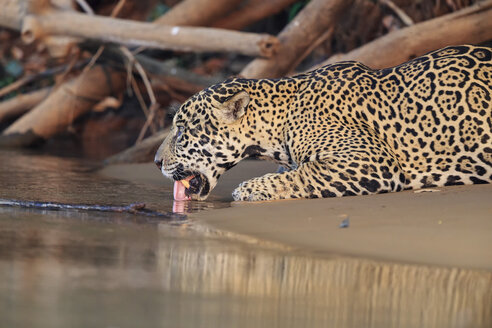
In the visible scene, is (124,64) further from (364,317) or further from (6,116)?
(364,317)

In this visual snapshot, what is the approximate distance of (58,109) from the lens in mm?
12781

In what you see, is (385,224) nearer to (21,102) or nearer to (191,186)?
(191,186)

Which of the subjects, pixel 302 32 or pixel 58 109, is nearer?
pixel 302 32

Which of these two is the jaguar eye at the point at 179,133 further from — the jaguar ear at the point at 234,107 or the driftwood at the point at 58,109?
the driftwood at the point at 58,109

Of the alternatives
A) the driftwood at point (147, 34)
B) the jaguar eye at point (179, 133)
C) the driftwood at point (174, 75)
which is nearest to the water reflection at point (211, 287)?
the jaguar eye at point (179, 133)

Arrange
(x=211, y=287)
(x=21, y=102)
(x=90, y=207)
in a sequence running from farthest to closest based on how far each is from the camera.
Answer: (x=21, y=102) → (x=90, y=207) → (x=211, y=287)

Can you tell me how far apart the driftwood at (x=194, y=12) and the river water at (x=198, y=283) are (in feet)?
23.6

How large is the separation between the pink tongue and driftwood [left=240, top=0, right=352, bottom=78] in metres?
3.88

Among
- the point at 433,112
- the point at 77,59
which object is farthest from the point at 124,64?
the point at 433,112

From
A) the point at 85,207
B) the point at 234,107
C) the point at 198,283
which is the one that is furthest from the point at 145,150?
the point at 198,283

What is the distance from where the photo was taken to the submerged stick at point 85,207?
5810 mm

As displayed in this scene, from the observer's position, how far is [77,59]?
12656 mm

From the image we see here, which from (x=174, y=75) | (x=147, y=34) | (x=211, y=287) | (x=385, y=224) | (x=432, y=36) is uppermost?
(x=147, y=34)

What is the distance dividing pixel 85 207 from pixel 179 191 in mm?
1204
